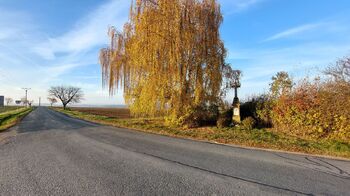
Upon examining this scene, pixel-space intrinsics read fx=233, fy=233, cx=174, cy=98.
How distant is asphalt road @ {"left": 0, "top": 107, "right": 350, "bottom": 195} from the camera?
4.08 metres

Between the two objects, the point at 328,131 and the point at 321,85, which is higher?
the point at 321,85

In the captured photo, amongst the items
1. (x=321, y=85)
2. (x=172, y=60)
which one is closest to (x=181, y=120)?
(x=172, y=60)

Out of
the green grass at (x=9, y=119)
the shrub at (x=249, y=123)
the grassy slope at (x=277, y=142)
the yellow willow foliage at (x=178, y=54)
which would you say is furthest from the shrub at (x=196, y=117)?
the green grass at (x=9, y=119)

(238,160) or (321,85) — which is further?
(321,85)

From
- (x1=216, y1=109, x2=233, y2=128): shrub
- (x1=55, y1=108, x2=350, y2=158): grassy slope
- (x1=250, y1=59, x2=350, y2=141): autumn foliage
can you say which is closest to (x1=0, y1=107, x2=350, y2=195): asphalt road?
(x1=55, y1=108, x2=350, y2=158): grassy slope

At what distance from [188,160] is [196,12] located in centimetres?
1021

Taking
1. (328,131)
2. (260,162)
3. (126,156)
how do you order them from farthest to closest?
(328,131) < (126,156) < (260,162)

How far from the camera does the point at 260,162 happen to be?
6086mm

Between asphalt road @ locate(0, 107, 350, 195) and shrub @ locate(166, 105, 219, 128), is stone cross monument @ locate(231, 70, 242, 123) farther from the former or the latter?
asphalt road @ locate(0, 107, 350, 195)

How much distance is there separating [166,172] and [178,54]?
932 cm

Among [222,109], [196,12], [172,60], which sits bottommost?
[222,109]

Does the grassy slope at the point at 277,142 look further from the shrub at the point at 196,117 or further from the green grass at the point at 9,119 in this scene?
the green grass at the point at 9,119

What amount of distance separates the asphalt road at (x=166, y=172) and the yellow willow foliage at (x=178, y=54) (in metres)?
6.50

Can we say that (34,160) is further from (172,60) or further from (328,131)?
(328,131)
